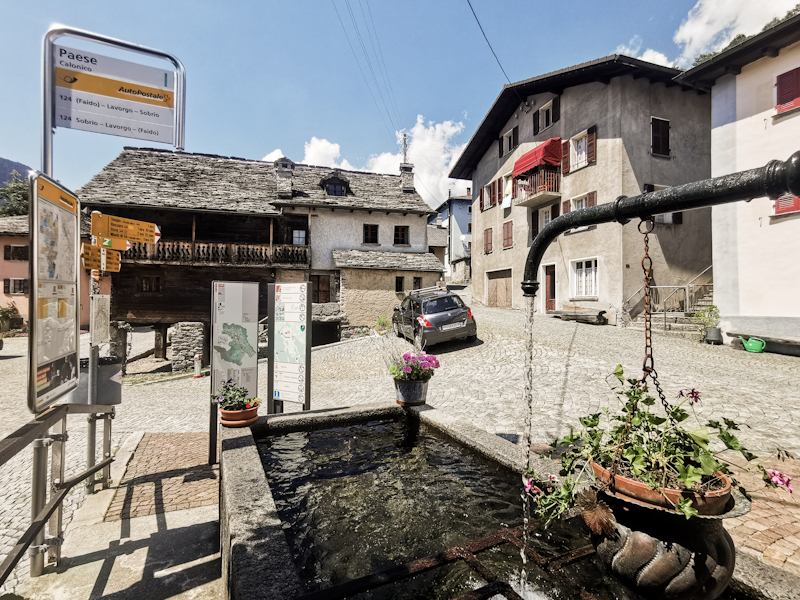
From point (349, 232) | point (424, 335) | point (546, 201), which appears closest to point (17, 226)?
point (349, 232)

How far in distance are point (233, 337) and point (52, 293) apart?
3062 millimetres

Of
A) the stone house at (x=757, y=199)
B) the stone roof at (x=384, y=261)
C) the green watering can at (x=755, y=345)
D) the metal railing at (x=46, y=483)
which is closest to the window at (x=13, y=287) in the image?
the stone roof at (x=384, y=261)

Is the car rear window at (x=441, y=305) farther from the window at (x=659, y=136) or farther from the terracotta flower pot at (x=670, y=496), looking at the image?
the window at (x=659, y=136)

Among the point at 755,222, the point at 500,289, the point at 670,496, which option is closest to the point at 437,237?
the point at 500,289

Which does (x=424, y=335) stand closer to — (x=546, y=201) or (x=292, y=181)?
(x=546, y=201)

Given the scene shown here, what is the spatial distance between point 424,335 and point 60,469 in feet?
31.9

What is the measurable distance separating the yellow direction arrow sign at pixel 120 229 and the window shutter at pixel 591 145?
1776 cm

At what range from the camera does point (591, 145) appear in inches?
708

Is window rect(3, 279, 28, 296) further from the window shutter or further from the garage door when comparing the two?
the window shutter

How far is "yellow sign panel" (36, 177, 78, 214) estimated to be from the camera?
8.01 feet

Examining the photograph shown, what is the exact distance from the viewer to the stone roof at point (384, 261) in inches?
849

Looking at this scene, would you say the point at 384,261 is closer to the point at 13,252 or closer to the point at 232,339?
the point at 232,339

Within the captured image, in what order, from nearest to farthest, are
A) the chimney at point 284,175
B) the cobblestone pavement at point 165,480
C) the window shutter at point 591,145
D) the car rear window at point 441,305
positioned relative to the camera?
the cobblestone pavement at point 165,480, the car rear window at point 441,305, the window shutter at point 591,145, the chimney at point 284,175

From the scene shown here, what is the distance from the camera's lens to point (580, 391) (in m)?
7.82
